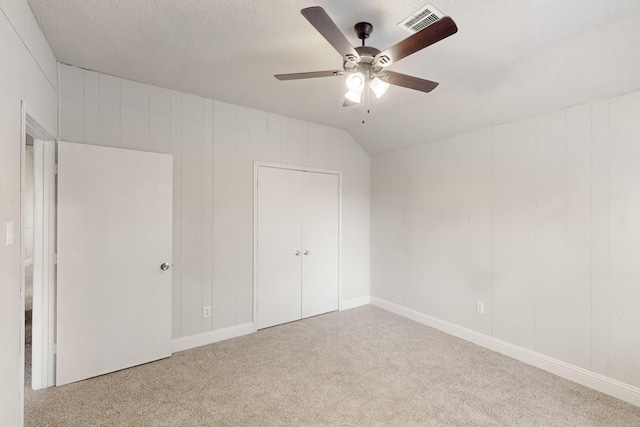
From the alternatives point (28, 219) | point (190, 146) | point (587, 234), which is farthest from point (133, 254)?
point (587, 234)

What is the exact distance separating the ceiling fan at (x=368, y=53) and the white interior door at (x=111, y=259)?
1768 millimetres

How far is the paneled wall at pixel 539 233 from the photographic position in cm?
234

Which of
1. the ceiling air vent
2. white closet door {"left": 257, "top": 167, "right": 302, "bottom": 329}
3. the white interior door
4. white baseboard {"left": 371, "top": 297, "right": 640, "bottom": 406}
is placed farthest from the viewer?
white closet door {"left": 257, "top": 167, "right": 302, "bottom": 329}

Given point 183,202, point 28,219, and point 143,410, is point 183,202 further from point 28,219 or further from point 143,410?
point 28,219

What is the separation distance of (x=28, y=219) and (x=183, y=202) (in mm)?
3361

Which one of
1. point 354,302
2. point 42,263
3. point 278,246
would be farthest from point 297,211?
point 42,263

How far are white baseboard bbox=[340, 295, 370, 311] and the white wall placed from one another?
3.33 m

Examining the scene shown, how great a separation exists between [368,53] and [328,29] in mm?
418

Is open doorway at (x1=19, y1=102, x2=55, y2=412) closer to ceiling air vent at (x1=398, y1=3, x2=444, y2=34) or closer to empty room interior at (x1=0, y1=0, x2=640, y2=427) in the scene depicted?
empty room interior at (x1=0, y1=0, x2=640, y2=427)

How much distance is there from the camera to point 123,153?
8.82 ft

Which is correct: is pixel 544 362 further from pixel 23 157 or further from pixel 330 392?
pixel 23 157

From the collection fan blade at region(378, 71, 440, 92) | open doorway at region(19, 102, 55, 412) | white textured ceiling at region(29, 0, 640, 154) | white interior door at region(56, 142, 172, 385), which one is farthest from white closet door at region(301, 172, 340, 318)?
open doorway at region(19, 102, 55, 412)

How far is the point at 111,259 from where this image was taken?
8.60 ft

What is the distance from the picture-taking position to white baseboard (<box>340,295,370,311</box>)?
4.33 m
